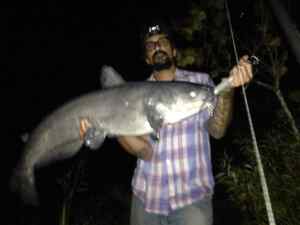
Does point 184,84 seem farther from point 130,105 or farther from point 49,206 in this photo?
point 49,206

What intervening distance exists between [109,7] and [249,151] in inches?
305

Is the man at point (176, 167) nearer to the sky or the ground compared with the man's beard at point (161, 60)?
nearer to the ground

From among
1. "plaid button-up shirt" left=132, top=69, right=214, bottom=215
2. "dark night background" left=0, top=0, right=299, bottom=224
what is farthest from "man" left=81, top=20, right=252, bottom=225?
"dark night background" left=0, top=0, right=299, bottom=224

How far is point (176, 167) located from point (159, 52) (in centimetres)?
95

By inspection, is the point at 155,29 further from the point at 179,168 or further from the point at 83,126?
the point at 179,168

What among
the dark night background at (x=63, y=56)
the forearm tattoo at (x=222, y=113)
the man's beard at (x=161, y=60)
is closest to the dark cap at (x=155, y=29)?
the man's beard at (x=161, y=60)

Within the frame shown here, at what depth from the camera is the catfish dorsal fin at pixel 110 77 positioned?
11.7 ft

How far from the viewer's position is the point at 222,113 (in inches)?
132

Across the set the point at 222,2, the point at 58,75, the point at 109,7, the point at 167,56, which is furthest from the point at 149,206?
the point at 109,7

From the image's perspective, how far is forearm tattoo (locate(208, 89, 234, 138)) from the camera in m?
3.30

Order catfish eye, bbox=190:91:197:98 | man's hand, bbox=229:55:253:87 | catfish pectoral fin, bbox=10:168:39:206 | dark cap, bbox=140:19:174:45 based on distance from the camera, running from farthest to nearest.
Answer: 1. catfish pectoral fin, bbox=10:168:39:206
2. dark cap, bbox=140:19:174:45
3. catfish eye, bbox=190:91:197:98
4. man's hand, bbox=229:55:253:87

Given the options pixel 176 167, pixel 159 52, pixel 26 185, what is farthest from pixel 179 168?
pixel 26 185

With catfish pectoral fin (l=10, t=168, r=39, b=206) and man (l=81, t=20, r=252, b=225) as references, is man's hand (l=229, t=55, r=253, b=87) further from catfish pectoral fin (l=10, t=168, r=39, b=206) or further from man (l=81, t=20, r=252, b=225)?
catfish pectoral fin (l=10, t=168, r=39, b=206)

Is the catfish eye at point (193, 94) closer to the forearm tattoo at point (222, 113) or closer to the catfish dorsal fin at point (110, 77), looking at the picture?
the forearm tattoo at point (222, 113)
